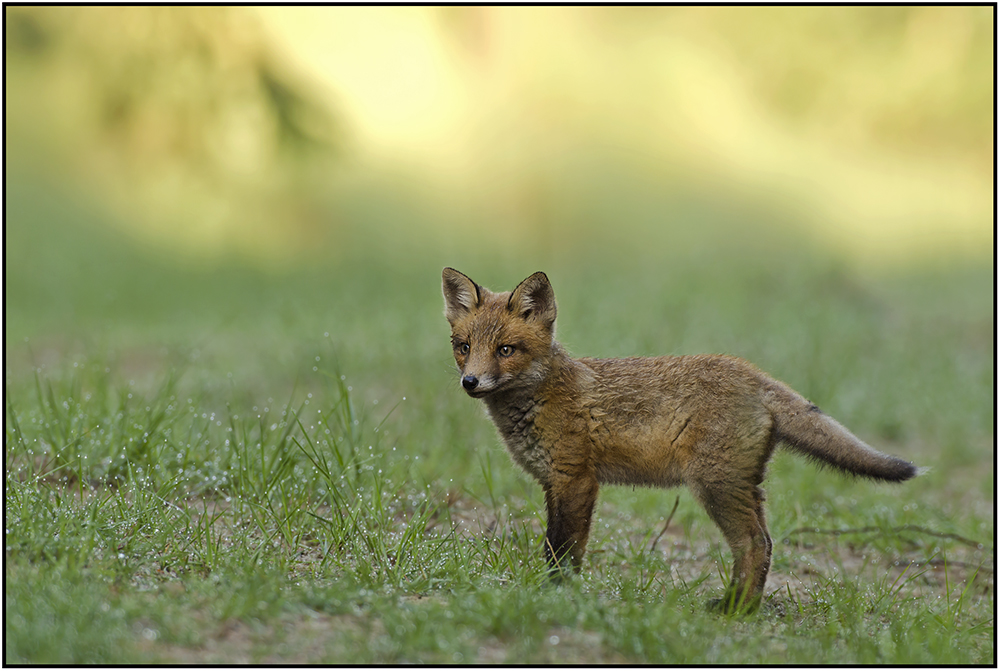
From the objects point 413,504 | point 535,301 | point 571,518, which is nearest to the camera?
point 571,518

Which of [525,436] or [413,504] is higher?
[525,436]

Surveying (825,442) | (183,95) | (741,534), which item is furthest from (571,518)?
(183,95)

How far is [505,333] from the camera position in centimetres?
416

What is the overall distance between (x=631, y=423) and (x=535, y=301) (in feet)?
2.55

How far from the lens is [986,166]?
17391mm

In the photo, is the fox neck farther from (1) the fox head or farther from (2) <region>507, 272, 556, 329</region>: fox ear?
(2) <region>507, 272, 556, 329</region>: fox ear

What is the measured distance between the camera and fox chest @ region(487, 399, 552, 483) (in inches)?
170

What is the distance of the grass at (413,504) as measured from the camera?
10.3 ft

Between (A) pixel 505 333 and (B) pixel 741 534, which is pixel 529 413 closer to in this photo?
(A) pixel 505 333

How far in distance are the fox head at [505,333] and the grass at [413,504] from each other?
0.85m

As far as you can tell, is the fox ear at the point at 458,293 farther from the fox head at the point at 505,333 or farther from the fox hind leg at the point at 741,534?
the fox hind leg at the point at 741,534

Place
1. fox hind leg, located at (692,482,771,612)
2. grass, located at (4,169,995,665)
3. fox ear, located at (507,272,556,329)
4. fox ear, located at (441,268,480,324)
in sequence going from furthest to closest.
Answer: fox ear, located at (441,268,480,324) < fox ear, located at (507,272,556,329) < fox hind leg, located at (692,482,771,612) < grass, located at (4,169,995,665)

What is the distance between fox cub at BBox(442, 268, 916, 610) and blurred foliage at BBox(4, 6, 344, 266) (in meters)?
7.48

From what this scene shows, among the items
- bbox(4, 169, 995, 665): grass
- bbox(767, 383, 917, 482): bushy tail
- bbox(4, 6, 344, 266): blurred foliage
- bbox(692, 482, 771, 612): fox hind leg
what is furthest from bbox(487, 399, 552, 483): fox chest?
bbox(4, 6, 344, 266): blurred foliage
